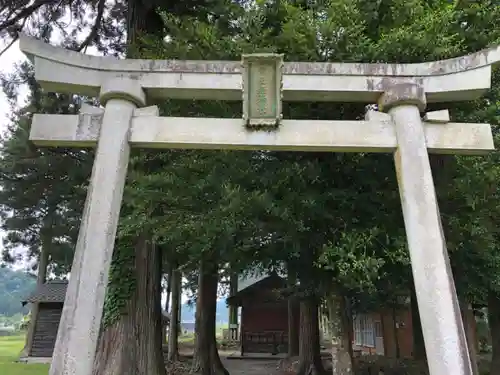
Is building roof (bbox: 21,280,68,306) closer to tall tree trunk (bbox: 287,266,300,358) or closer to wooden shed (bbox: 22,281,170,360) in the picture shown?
wooden shed (bbox: 22,281,170,360)

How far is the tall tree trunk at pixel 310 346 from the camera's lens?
47.0 feet

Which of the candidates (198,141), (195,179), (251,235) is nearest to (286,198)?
(251,235)

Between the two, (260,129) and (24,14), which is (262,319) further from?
(260,129)

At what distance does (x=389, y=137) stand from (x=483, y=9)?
164 inches

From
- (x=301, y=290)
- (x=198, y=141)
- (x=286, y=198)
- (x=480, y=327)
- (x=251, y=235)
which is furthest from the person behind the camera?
(x=480, y=327)

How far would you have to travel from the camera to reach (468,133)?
5.39 m

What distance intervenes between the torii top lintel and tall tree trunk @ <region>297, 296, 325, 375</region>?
9.80 metres

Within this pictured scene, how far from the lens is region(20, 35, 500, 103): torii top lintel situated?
5438 mm

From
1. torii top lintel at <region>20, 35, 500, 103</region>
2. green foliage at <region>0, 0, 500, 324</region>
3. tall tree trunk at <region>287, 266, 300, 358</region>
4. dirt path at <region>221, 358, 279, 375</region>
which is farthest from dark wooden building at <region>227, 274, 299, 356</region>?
torii top lintel at <region>20, 35, 500, 103</region>

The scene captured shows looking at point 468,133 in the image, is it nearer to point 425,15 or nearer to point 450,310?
point 450,310

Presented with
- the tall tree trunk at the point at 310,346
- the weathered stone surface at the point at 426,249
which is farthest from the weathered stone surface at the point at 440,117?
the tall tree trunk at the point at 310,346

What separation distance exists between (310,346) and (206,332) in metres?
3.27

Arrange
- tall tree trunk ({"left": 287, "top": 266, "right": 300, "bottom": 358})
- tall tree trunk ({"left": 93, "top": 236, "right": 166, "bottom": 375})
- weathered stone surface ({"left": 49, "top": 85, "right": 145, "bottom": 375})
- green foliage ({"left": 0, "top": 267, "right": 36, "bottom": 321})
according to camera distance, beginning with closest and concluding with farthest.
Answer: weathered stone surface ({"left": 49, "top": 85, "right": 145, "bottom": 375}), tall tree trunk ({"left": 93, "top": 236, "right": 166, "bottom": 375}), tall tree trunk ({"left": 287, "top": 266, "right": 300, "bottom": 358}), green foliage ({"left": 0, "top": 267, "right": 36, "bottom": 321})

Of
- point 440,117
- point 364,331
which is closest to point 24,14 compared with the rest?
point 440,117
